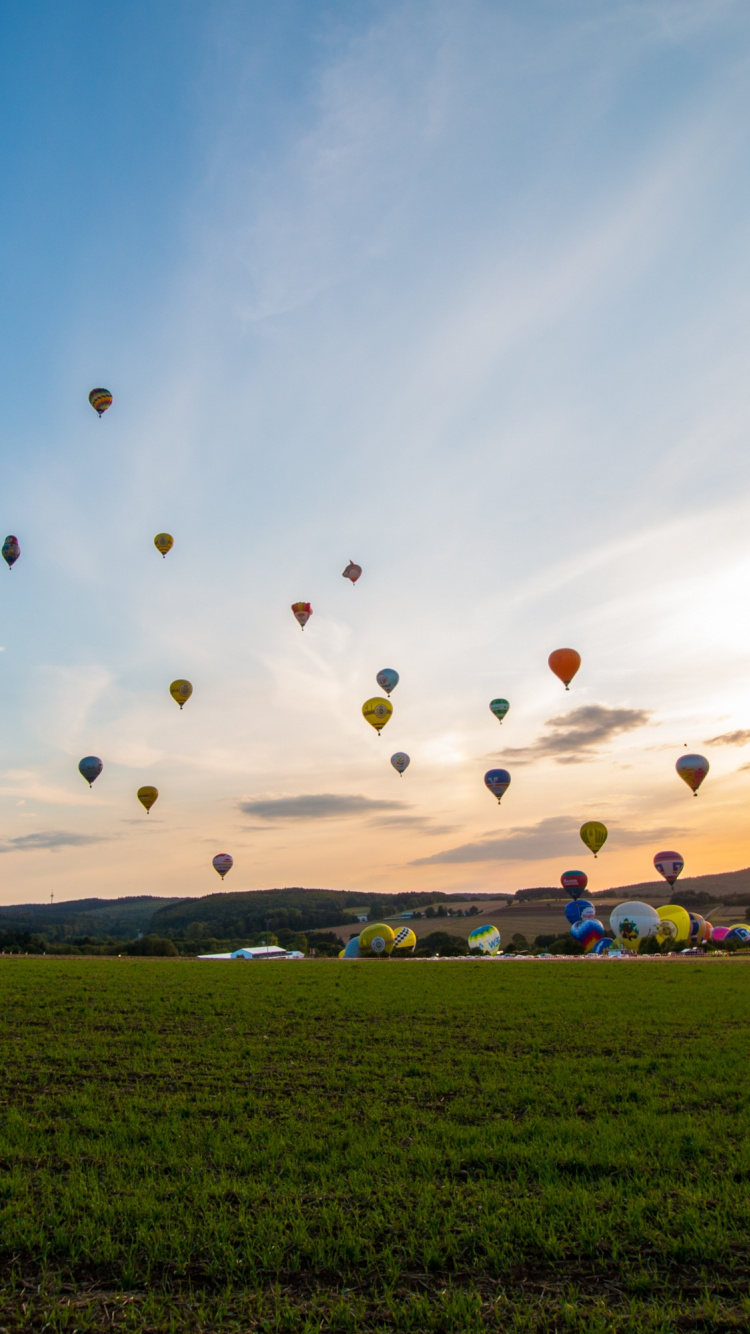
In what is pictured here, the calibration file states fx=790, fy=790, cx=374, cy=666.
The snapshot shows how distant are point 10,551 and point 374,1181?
49602 millimetres

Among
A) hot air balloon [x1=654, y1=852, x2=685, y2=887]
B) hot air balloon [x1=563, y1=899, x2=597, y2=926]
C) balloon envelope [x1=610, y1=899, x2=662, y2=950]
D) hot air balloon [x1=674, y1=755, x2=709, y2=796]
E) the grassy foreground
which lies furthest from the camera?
hot air balloon [x1=563, y1=899, x2=597, y2=926]

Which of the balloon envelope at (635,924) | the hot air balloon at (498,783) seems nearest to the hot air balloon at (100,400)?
the hot air balloon at (498,783)

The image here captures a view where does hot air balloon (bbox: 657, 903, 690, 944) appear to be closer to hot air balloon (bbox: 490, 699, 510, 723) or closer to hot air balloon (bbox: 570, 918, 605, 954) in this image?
hot air balloon (bbox: 570, 918, 605, 954)

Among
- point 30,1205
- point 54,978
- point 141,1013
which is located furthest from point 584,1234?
point 54,978

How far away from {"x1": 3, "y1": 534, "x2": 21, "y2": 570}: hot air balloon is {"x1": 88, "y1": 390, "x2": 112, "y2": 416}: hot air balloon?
10194mm

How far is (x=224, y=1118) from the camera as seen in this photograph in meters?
10.2

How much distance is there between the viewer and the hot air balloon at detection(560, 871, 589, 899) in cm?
6912

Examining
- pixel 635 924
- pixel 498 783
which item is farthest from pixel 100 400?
pixel 635 924

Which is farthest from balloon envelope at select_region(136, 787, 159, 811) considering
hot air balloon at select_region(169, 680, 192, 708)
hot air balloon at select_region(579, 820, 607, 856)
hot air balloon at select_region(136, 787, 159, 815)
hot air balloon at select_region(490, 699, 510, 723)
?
hot air balloon at select_region(579, 820, 607, 856)

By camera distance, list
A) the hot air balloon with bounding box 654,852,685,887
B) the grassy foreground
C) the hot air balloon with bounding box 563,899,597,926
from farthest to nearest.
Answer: the hot air balloon with bounding box 563,899,597,926, the hot air balloon with bounding box 654,852,685,887, the grassy foreground

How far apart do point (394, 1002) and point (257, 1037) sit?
7526 mm

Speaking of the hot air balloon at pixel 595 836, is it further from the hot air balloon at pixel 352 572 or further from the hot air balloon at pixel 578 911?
the hot air balloon at pixel 352 572

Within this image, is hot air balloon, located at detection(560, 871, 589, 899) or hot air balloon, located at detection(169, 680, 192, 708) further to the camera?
hot air balloon, located at detection(560, 871, 589, 899)

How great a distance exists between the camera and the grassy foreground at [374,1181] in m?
5.85
